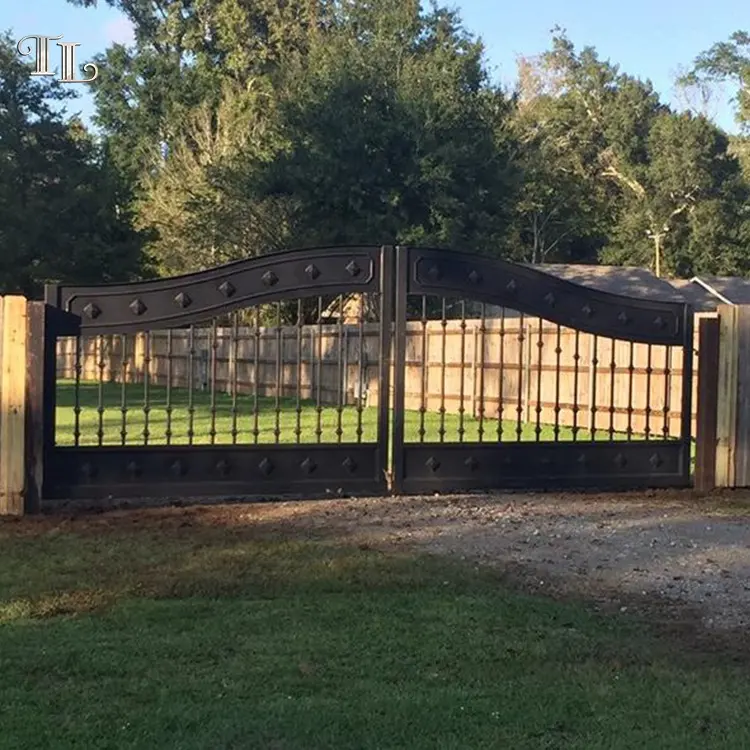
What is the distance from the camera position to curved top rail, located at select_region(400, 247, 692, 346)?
9.63 metres

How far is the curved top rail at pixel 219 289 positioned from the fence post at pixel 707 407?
10.3 feet

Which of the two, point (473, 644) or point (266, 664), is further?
point (473, 644)

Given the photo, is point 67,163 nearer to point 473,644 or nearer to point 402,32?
point 402,32

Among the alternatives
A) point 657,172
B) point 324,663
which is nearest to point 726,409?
point 324,663

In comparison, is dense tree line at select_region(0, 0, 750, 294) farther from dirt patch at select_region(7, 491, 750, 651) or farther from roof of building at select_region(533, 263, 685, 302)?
dirt patch at select_region(7, 491, 750, 651)

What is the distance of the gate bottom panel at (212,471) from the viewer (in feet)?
28.6

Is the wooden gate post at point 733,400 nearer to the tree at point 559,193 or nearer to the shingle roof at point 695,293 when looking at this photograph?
the shingle roof at point 695,293

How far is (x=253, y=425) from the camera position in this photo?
12.9 m

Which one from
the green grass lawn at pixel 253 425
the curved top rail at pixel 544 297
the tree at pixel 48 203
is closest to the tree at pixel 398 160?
the tree at pixel 48 203

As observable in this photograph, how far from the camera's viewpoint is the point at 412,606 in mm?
5988

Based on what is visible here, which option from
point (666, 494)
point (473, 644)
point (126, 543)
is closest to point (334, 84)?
point (666, 494)

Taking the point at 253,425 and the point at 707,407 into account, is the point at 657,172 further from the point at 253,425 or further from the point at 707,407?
the point at 707,407

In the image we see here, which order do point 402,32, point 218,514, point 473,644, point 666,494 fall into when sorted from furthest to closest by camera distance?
point 402,32 → point 666,494 → point 218,514 → point 473,644

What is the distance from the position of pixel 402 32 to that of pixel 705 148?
1467cm
